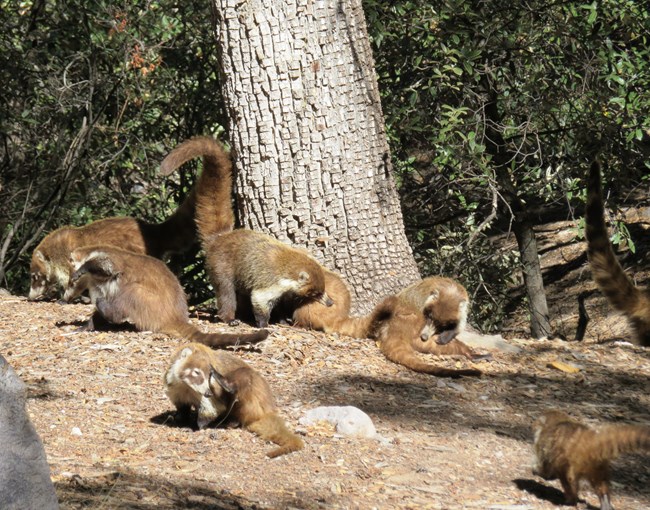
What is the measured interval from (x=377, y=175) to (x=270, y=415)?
3090 mm

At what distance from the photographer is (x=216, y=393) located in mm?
6047

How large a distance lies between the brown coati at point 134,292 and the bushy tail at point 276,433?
78.6 inches

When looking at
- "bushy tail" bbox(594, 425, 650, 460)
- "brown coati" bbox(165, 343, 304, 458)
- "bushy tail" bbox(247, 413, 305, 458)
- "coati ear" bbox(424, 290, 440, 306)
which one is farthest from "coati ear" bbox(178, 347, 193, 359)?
"coati ear" bbox(424, 290, 440, 306)

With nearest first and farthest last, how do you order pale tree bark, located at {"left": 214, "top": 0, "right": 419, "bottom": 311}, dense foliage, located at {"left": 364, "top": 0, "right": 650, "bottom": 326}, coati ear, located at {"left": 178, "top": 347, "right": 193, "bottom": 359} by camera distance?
coati ear, located at {"left": 178, "top": 347, "right": 193, "bottom": 359} < pale tree bark, located at {"left": 214, "top": 0, "right": 419, "bottom": 311} < dense foliage, located at {"left": 364, "top": 0, "right": 650, "bottom": 326}

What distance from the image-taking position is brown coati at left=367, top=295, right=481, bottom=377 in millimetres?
7828

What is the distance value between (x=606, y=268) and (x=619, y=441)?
235 centimetres

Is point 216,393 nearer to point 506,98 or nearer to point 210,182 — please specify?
point 210,182

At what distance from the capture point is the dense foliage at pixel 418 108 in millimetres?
10141

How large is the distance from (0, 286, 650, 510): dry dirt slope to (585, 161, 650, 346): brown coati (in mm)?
653

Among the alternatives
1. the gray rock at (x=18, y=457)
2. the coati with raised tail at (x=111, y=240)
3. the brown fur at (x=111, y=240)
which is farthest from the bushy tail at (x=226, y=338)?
the gray rock at (x=18, y=457)

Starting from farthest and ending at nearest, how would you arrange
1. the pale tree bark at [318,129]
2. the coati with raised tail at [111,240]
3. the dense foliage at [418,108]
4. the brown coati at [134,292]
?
the coati with raised tail at [111,240] → the dense foliage at [418,108] → the pale tree bark at [318,129] → the brown coati at [134,292]

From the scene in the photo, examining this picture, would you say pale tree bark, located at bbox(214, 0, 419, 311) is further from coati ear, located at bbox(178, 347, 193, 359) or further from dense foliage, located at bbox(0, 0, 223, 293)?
dense foliage, located at bbox(0, 0, 223, 293)

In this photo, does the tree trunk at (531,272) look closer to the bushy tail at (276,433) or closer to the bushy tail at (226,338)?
the bushy tail at (226,338)

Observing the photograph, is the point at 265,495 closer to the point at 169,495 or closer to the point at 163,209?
the point at 169,495
